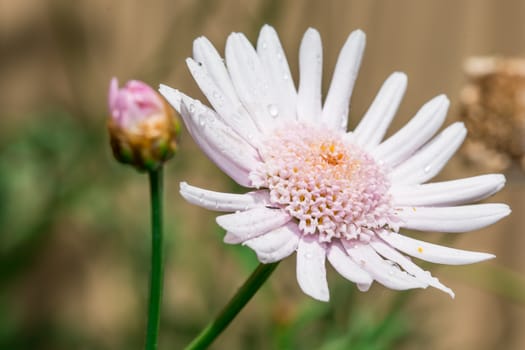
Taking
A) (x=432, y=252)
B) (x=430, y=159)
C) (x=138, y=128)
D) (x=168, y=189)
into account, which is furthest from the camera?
(x=168, y=189)

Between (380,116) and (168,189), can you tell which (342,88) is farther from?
(168,189)

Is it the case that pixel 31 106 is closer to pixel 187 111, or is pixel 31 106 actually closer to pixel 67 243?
pixel 67 243

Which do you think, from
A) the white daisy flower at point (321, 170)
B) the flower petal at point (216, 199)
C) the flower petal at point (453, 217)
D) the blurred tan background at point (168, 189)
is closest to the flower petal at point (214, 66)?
the white daisy flower at point (321, 170)

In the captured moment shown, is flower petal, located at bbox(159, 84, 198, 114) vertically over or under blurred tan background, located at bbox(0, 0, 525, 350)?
over

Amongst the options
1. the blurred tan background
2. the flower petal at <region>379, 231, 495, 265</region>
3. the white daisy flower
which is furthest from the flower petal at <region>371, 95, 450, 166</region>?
the blurred tan background

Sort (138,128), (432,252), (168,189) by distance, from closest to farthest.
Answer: (138,128) → (432,252) → (168,189)

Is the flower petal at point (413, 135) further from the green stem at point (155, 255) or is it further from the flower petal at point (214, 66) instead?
the green stem at point (155, 255)

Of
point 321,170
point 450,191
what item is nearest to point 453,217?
point 450,191

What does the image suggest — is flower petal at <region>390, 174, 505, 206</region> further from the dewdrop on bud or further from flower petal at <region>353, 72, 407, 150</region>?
the dewdrop on bud
